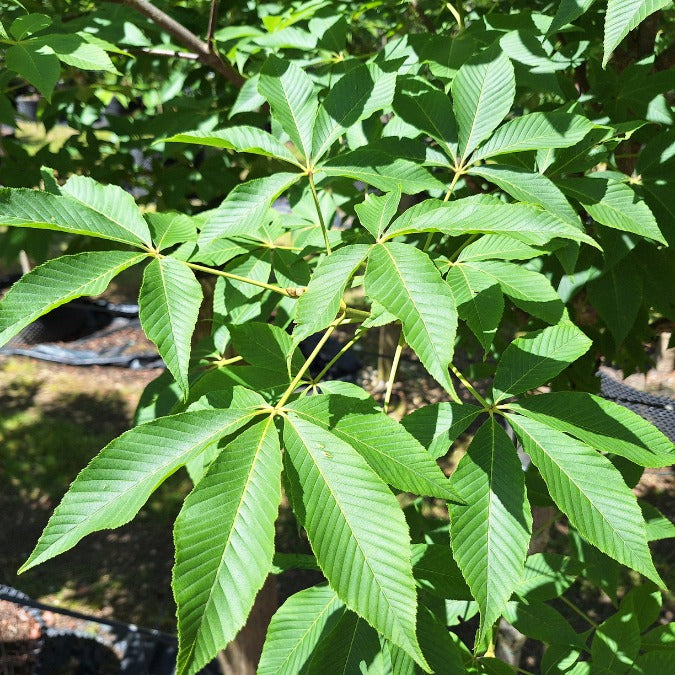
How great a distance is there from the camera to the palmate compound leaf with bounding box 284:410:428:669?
70 cm

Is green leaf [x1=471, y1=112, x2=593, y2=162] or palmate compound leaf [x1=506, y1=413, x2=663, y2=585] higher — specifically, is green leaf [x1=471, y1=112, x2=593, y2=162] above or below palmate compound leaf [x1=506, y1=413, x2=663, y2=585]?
above

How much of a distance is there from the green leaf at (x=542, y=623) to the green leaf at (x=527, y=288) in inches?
23.8

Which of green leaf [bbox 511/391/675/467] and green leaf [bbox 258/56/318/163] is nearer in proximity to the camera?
green leaf [bbox 511/391/675/467]

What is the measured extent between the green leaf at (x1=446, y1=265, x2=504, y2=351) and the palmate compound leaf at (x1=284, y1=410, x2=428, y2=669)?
329 mm

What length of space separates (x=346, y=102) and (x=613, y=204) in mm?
515

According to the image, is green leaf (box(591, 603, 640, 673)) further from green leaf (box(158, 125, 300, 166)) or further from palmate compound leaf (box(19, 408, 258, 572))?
green leaf (box(158, 125, 300, 166))

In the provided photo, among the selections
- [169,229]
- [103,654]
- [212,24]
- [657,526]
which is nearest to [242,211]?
[169,229]

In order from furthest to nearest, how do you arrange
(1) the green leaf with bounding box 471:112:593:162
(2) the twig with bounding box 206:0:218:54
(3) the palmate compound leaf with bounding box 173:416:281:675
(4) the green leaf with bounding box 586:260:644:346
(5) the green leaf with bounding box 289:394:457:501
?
(2) the twig with bounding box 206:0:218:54, (4) the green leaf with bounding box 586:260:644:346, (1) the green leaf with bounding box 471:112:593:162, (5) the green leaf with bounding box 289:394:457:501, (3) the palmate compound leaf with bounding box 173:416:281:675

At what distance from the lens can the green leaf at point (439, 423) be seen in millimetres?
949

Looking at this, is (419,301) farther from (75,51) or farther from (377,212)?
(75,51)

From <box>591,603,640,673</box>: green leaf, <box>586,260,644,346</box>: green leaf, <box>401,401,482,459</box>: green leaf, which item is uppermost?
<box>401,401,482,459</box>: green leaf

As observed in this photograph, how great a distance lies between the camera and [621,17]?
2.97 ft

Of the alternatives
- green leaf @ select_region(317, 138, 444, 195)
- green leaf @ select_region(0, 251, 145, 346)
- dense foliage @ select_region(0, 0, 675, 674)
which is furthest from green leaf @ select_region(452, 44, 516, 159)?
green leaf @ select_region(0, 251, 145, 346)

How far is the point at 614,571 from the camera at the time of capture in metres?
1.53
